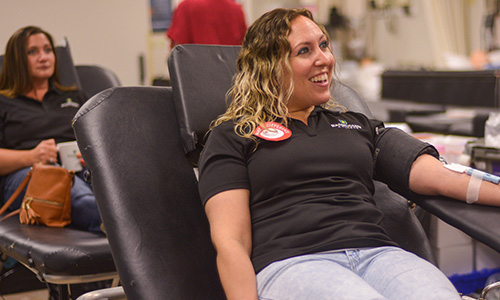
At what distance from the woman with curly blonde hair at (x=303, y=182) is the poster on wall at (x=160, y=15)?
3.58 metres

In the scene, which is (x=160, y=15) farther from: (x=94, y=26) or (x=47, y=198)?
(x=47, y=198)

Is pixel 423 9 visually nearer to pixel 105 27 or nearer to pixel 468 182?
pixel 105 27

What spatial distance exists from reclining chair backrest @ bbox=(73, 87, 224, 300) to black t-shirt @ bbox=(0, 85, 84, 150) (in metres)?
1.03

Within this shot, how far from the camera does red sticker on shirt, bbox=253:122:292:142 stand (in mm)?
1219

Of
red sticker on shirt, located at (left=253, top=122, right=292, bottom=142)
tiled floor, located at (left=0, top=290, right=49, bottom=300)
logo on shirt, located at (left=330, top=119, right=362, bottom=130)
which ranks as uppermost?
red sticker on shirt, located at (left=253, top=122, right=292, bottom=142)

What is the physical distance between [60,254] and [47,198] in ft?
1.26

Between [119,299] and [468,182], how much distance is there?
0.86 meters

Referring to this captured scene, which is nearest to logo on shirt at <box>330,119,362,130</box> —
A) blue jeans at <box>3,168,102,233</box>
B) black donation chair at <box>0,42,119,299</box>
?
black donation chair at <box>0,42,119,299</box>

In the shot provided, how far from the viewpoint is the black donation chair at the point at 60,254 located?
5.00ft

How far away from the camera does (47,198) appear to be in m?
1.85

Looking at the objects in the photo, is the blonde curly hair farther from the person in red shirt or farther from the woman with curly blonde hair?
the person in red shirt

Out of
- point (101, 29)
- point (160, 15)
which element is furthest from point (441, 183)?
point (160, 15)

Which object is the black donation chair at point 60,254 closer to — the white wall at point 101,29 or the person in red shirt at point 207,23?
the person in red shirt at point 207,23

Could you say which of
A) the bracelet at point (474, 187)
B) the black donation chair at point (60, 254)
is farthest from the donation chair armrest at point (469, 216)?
the black donation chair at point (60, 254)
